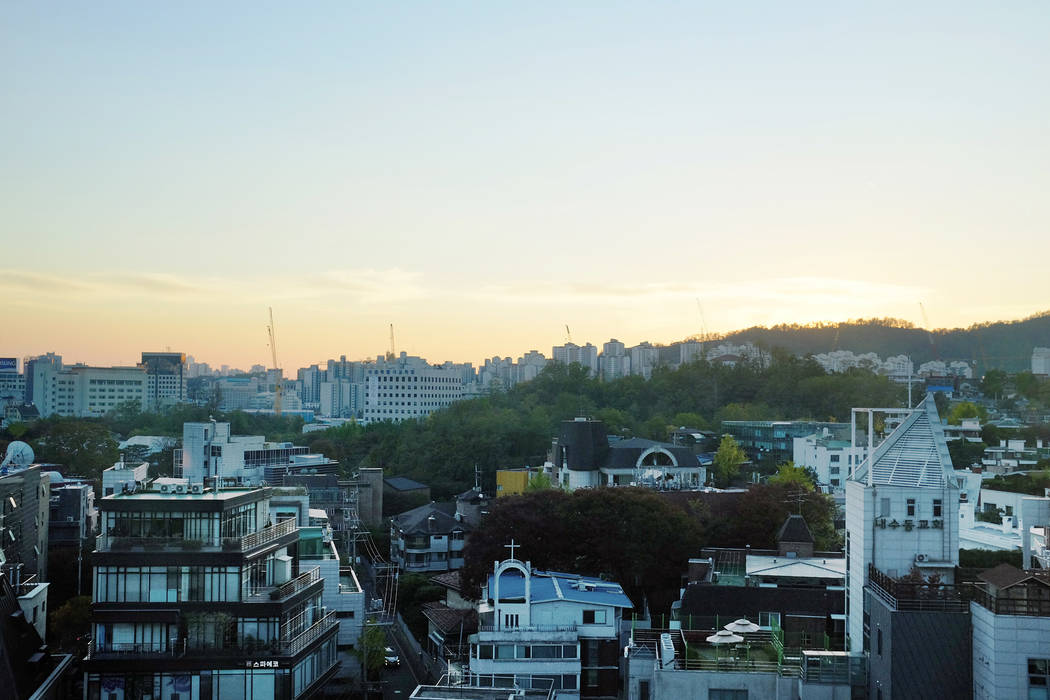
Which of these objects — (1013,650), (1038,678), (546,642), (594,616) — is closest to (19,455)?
(546,642)

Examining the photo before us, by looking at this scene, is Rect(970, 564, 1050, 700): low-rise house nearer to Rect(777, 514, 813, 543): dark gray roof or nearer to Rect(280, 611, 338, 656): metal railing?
Rect(280, 611, 338, 656): metal railing

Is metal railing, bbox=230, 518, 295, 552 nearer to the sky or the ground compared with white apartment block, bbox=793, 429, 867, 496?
nearer to the sky

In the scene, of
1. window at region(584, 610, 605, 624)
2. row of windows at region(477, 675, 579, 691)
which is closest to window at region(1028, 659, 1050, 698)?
window at region(584, 610, 605, 624)

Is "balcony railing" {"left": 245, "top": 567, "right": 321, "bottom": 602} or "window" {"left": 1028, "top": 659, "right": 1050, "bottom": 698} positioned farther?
"balcony railing" {"left": 245, "top": 567, "right": 321, "bottom": 602}

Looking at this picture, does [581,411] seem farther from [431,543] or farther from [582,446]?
[431,543]

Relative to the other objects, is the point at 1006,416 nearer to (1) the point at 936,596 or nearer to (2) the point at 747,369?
(2) the point at 747,369

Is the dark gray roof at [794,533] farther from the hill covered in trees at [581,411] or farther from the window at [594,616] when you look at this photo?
the hill covered in trees at [581,411]
